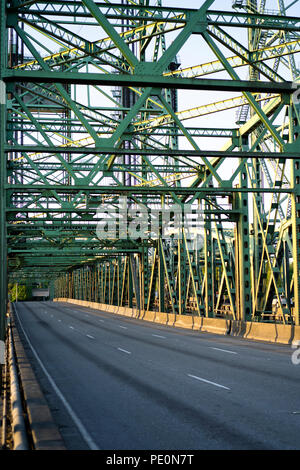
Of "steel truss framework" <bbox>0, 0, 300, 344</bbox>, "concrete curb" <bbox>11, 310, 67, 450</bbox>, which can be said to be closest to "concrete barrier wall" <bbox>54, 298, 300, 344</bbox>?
"steel truss framework" <bbox>0, 0, 300, 344</bbox>

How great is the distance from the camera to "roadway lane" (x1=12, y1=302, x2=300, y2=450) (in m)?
8.52

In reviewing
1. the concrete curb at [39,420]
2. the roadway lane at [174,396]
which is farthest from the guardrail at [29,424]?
the roadway lane at [174,396]

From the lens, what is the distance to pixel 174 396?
481 inches

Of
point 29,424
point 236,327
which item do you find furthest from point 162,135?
point 29,424

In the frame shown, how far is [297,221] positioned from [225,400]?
1189 centimetres

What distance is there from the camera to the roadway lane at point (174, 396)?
8.52 m

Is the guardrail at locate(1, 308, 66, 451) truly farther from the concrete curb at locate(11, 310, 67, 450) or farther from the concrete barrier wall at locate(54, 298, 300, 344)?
the concrete barrier wall at locate(54, 298, 300, 344)

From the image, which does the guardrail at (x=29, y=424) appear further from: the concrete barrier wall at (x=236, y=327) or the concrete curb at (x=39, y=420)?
the concrete barrier wall at (x=236, y=327)

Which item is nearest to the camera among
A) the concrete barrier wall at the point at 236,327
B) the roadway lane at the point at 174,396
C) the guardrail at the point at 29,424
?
the guardrail at the point at 29,424

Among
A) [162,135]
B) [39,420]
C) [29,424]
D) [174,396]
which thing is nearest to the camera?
[39,420]

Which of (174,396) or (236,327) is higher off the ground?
(236,327)

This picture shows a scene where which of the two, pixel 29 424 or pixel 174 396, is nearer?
pixel 29 424

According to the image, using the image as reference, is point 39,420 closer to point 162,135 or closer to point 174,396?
point 174,396

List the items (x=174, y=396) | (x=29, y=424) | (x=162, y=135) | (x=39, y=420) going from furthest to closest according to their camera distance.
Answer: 1. (x=162, y=135)
2. (x=174, y=396)
3. (x=29, y=424)
4. (x=39, y=420)
